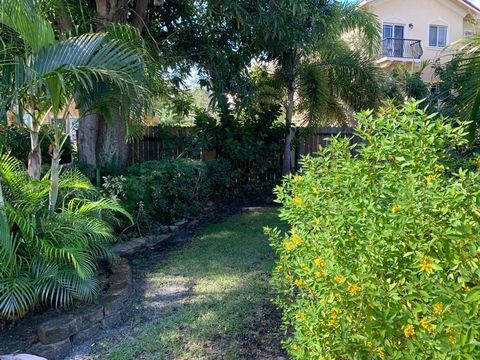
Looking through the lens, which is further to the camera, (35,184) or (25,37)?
(35,184)

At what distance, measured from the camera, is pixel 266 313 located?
3424 mm

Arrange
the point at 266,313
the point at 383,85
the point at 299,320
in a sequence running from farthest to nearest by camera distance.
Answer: the point at 383,85 → the point at 266,313 → the point at 299,320

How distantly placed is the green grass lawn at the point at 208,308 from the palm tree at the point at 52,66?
54.9 inches

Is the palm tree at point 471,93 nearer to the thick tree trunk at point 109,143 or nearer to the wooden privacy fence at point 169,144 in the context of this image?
the wooden privacy fence at point 169,144

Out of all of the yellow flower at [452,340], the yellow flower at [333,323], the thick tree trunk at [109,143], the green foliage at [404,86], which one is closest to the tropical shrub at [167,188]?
the thick tree trunk at [109,143]

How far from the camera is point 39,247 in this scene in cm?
309

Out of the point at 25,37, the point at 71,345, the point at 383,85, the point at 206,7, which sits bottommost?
the point at 71,345

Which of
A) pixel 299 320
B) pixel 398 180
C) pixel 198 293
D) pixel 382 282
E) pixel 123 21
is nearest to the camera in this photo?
pixel 382 282

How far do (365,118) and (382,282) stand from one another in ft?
3.26

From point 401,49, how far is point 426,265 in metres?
19.0

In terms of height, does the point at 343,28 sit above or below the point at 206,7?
above

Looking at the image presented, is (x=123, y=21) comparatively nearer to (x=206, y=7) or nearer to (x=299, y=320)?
(x=206, y=7)

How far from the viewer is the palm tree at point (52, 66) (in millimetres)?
2953

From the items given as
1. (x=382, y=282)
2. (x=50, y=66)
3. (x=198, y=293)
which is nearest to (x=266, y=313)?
(x=198, y=293)
